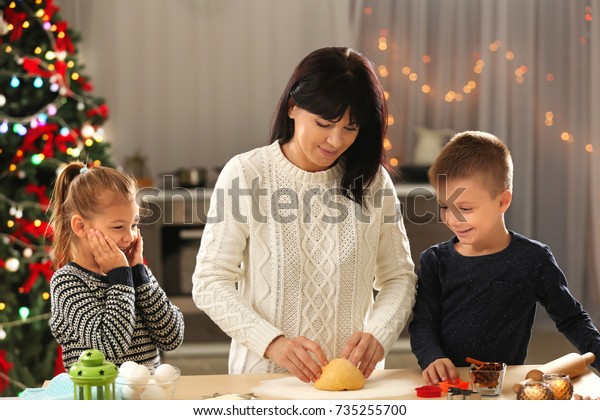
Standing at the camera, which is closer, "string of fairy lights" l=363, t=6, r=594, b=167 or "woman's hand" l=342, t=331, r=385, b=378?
"woman's hand" l=342, t=331, r=385, b=378

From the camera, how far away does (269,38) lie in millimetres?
5270

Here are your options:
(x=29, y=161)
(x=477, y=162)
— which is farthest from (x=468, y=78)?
(x=477, y=162)

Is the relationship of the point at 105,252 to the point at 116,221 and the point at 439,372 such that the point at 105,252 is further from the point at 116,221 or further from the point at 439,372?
the point at 439,372

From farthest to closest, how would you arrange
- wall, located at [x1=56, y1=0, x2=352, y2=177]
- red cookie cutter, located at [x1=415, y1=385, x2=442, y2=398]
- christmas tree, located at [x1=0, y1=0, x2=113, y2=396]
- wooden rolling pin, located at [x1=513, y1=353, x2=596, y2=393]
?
wall, located at [x1=56, y1=0, x2=352, y2=177]
christmas tree, located at [x1=0, y1=0, x2=113, y2=396]
wooden rolling pin, located at [x1=513, y1=353, x2=596, y2=393]
red cookie cutter, located at [x1=415, y1=385, x2=442, y2=398]

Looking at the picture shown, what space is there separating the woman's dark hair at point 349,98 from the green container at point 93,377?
0.69 metres

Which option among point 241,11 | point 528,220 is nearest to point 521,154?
point 528,220

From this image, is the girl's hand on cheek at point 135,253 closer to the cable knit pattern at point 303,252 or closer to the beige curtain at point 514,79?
the cable knit pattern at point 303,252

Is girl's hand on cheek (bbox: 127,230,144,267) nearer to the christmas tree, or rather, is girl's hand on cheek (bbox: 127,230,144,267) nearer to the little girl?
the little girl

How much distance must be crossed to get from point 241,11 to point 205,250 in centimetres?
370

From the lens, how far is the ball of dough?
5.15 ft

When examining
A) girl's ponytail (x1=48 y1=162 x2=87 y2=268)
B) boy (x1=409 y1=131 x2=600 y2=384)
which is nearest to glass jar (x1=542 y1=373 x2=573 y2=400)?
boy (x1=409 y1=131 x2=600 y2=384)

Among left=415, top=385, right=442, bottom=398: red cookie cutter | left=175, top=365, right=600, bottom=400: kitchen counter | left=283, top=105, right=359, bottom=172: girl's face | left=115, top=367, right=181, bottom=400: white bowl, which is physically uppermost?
left=283, top=105, right=359, bottom=172: girl's face

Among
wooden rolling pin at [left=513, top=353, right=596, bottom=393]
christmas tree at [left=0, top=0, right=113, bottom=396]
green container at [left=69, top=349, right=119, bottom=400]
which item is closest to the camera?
→ green container at [left=69, top=349, right=119, bottom=400]

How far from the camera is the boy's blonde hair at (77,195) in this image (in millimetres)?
1839
